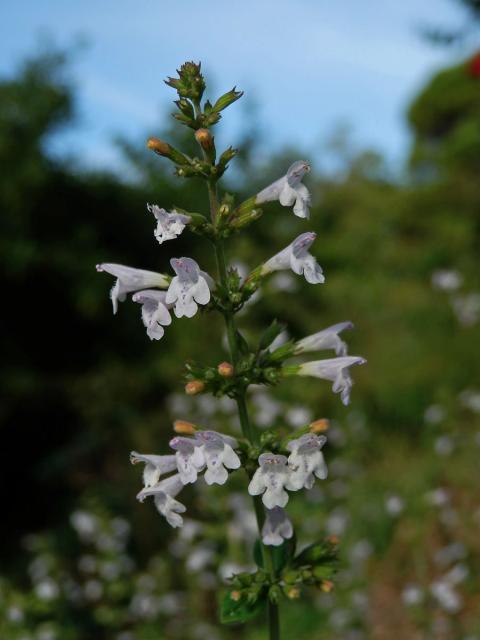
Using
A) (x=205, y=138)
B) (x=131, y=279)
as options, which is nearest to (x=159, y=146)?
(x=205, y=138)

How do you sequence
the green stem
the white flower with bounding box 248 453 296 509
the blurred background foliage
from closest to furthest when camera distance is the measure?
the white flower with bounding box 248 453 296 509 < the green stem < the blurred background foliage

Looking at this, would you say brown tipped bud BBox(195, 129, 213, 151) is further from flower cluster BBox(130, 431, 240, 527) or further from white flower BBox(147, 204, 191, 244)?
flower cluster BBox(130, 431, 240, 527)

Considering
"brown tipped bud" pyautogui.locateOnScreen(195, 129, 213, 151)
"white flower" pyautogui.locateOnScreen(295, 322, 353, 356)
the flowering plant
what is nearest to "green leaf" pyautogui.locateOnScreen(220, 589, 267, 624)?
the flowering plant

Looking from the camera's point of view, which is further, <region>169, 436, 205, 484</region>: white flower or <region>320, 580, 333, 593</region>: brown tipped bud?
<region>320, 580, 333, 593</region>: brown tipped bud

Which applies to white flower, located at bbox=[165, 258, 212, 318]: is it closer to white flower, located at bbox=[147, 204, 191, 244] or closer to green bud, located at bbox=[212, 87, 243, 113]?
white flower, located at bbox=[147, 204, 191, 244]

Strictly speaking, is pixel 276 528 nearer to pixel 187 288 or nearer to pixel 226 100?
pixel 187 288

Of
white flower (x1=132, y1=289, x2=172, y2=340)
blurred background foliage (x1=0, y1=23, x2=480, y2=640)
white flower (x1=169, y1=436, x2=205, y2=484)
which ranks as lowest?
white flower (x1=169, y1=436, x2=205, y2=484)

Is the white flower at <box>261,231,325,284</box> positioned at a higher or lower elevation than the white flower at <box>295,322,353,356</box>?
higher

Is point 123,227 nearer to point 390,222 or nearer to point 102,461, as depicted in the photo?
point 102,461

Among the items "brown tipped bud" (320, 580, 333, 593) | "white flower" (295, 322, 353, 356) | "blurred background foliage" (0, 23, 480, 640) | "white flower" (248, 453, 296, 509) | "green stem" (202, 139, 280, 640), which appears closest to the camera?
"white flower" (248, 453, 296, 509)

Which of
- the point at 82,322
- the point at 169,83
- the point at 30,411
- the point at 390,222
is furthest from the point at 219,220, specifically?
the point at 390,222
